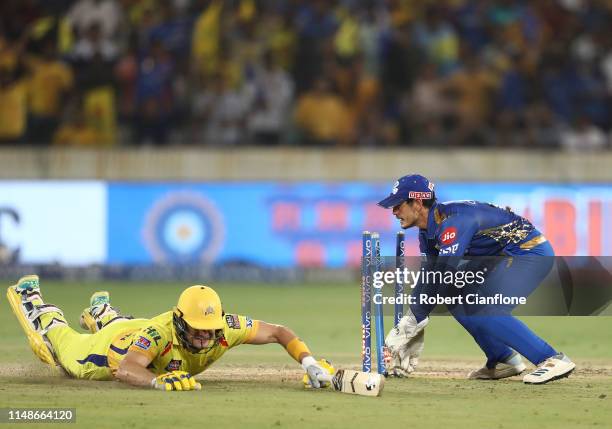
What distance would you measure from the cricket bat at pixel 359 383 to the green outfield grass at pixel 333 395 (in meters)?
0.10

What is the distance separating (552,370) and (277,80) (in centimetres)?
1234

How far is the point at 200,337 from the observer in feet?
29.8

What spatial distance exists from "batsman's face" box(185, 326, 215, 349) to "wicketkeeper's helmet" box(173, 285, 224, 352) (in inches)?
1.6

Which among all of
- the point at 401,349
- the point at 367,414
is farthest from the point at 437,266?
the point at 367,414

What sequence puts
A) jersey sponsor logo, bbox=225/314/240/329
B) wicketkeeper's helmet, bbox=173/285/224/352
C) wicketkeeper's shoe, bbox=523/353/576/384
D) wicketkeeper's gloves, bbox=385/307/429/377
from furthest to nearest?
wicketkeeper's gloves, bbox=385/307/429/377, wicketkeeper's shoe, bbox=523/353/576/384, jersey sponsor logo, bbox=225/314/240/329, wicketkeeper's helmet, bbox=173/285/224/352

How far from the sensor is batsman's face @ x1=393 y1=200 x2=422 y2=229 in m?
9.76

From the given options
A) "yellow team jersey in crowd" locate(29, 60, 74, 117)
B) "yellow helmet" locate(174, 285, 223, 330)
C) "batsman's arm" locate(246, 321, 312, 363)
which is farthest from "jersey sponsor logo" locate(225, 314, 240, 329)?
"yellow team jersey in crowd" locate(29, 60, 74, 117)

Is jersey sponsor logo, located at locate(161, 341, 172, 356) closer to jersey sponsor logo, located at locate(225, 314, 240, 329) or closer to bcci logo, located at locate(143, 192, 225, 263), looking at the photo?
jersey sponsor logo, located at locate(225, 314, 240, 329)

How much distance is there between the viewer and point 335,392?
9.23 meters

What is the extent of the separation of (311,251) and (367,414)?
13.2 m

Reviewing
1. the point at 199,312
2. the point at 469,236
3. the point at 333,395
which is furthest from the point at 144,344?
the point at 469,236

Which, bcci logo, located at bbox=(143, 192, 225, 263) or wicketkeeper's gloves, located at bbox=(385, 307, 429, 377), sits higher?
bcci logo, located at bbox=(143, 192, 225, 263)

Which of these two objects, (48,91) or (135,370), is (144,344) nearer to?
(135,370)

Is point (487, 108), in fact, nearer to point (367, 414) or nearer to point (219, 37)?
point (219, 37)
